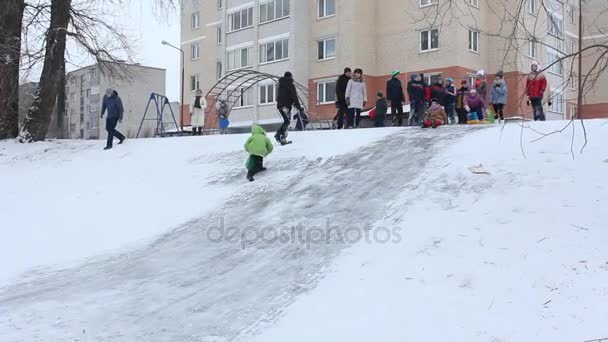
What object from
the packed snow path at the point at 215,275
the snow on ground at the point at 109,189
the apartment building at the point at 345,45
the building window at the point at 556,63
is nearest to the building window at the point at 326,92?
the apartment building at the point at 345,45

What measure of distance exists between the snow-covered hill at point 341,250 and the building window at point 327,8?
77.7 ft

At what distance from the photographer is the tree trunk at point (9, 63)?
1878cm

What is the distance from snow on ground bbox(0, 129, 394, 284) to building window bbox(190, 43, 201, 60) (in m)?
28.8

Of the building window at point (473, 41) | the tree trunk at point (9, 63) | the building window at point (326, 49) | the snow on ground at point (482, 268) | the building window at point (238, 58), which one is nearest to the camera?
the snow on ground at point (482, 268)

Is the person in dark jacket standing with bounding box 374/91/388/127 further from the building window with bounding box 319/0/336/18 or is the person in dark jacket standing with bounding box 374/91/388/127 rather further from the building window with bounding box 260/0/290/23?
the building window with bounding box 260/0/290/23

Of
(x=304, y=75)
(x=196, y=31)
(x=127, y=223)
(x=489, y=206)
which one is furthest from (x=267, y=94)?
(x=489, y=206)

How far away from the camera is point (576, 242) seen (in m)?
6.11

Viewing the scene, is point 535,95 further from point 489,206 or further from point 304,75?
point 304,75

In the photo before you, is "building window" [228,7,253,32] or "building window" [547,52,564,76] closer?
"building window" [547,52,564,76]

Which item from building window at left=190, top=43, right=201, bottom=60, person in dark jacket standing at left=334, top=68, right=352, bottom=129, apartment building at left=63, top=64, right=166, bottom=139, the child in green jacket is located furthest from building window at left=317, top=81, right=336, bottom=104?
apartment building at left=63, top=64, right=166, bottom=139

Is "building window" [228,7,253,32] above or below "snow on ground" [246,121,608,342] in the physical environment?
above

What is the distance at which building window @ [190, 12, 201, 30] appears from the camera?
46.5 m

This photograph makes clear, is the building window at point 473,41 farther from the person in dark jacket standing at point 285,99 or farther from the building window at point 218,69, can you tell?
the person in dark jacket standing at point 285,99
